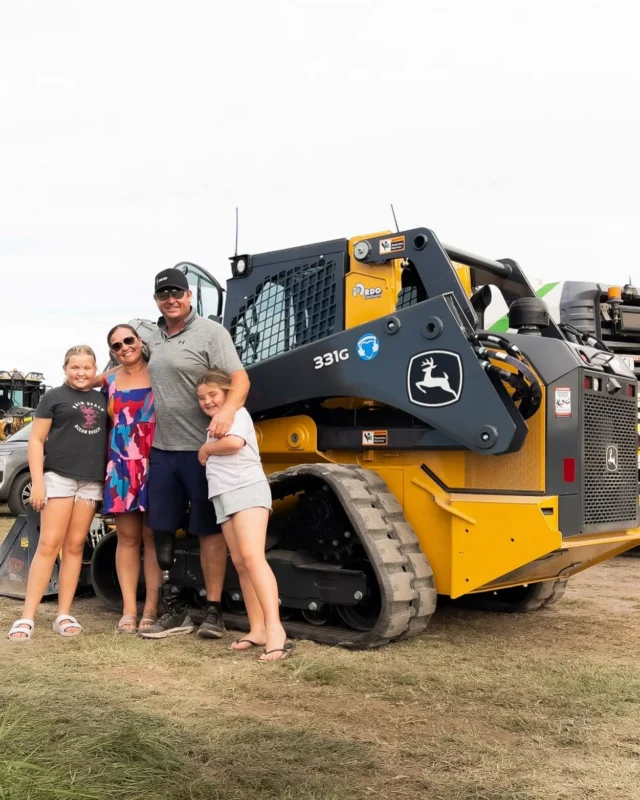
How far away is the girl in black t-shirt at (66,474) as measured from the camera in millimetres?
5598

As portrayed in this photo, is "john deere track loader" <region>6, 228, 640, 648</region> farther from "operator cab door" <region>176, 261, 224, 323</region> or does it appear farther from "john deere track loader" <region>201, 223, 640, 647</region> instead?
"operator cab door" <region>176, 261, 224, 323</region>

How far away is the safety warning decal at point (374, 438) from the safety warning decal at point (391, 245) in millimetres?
1093

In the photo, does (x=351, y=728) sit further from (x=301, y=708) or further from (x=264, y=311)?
(x=264, y=311)

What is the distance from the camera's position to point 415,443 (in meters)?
5.54

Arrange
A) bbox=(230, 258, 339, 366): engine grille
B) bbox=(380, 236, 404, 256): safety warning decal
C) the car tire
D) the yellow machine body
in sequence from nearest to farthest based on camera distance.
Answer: the yellow machine body < bbox=(380, 236, 404, 256): safety warning decal < bbox=(230, 258, 339, 366): engine grille < the car tire

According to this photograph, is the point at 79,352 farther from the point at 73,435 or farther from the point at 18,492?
the point at 18,492

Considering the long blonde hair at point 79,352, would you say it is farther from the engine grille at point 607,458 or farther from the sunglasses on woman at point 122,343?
the engine grille at point 607,458

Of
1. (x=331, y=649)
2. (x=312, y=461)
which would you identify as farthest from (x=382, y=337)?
(x=331, y=649)

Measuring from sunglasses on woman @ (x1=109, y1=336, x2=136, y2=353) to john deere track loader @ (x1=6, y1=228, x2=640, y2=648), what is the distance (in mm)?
829

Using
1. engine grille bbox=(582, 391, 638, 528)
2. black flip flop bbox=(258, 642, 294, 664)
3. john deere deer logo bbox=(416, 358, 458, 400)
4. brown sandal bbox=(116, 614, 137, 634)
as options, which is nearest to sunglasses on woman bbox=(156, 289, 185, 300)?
john deere deer logo bbox=(416, 358, 458, 400)

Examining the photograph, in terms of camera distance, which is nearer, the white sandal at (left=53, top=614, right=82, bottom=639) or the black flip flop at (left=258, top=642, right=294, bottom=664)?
the black flip flop at (left=258, top=642, right=294, bottom=664)

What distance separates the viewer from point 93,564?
6664mm

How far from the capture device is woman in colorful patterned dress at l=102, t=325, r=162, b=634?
5.64 metres

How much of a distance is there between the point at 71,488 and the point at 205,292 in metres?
1.91
